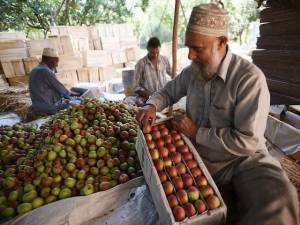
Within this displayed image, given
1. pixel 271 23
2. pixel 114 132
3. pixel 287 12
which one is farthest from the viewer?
pixel 271 23

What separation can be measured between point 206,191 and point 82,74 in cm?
739

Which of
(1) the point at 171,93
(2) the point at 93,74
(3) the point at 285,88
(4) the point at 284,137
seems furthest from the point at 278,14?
(2) the point at 93,74

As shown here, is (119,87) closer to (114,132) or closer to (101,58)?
(101,58)

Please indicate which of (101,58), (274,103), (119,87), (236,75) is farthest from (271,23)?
(101,58)

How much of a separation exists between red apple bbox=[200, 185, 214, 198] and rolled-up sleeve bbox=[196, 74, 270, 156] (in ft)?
0.98

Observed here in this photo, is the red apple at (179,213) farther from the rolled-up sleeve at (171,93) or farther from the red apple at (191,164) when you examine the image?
the rolled-up sleeve at (171,93)

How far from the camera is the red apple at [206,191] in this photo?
1505mm

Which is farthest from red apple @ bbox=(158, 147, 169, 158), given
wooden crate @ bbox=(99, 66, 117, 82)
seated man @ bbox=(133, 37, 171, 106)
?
wooden crate @ bbox=(99, 66, 117, 82)

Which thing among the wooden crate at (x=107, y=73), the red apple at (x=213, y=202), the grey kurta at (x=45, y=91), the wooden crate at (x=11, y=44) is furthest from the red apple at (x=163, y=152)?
the wooden crate at (x=107, y=73)

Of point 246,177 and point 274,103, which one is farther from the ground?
point 246,177

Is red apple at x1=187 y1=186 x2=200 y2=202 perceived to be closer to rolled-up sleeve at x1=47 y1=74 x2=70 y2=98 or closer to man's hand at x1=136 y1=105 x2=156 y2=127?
man's hand at x1=136 y1=105 x2=156 y2=127

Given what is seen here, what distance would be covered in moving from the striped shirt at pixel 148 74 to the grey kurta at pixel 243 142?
2.86 m

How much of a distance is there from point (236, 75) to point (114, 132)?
1323mm

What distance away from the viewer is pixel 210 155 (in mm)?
1903
